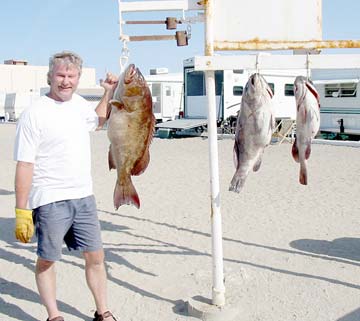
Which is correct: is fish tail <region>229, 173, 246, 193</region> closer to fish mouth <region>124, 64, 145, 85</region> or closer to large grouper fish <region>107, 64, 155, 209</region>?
large grouper fish <region>107, 64, 155, 209</region>

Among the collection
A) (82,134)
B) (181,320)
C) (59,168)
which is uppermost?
(82,134)

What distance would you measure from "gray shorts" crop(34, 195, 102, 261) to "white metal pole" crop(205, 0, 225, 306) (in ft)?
3.06

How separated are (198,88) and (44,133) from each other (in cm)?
1871

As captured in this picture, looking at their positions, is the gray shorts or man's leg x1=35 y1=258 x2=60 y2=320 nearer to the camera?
the gray shorts

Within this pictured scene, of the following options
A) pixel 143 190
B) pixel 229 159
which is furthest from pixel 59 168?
pixel 229 159

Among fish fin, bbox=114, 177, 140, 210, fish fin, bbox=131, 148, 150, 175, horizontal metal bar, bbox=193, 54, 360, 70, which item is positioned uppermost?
horizontal metal bar, bbox=193, 54, 360, 70

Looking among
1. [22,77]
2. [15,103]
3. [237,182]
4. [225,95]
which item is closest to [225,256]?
[237,182]

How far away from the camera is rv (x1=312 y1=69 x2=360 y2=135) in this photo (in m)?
18.3

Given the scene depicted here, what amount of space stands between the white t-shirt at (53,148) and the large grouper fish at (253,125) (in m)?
1.04

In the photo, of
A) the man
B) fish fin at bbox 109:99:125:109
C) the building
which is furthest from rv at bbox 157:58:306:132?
the building

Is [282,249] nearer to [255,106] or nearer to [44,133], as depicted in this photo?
[255,106]

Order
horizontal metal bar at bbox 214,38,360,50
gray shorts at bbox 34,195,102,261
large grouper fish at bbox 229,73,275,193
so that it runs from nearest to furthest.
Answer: large grouper fish at bbox 229,73,275,193
gray shorts at bbox 34,195,102,261
horizontal metal bar at bbox 214,38,360,50

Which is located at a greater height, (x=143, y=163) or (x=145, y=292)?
(x=143, y=163)

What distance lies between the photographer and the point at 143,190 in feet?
31.4
